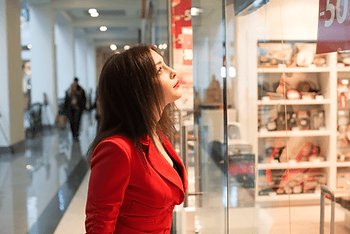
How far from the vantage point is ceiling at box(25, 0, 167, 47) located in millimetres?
12125

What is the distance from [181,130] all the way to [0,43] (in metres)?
6.94

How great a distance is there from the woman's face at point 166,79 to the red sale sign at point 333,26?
494 millimetres

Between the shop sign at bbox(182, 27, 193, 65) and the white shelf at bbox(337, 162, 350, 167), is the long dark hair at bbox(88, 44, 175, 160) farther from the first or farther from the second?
the shop sign at bbox(182, 27, 193, 65)

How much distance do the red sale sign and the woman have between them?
501 mm

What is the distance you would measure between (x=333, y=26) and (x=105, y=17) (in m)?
15.9

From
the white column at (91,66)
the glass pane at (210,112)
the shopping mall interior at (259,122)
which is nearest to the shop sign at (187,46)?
the shopping mall interior at (259,122)

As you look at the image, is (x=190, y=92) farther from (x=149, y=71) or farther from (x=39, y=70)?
(x=39, y=70)

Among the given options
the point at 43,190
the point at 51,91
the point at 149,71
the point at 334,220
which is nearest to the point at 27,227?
the point at 43,190

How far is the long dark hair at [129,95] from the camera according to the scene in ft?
3.38

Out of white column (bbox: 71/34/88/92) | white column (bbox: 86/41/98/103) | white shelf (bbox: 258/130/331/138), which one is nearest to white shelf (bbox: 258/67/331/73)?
white shelf (bbox: 258/130/331/138)

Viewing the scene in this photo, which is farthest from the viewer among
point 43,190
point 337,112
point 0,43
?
point 0,43

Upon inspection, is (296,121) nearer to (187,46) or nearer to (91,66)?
(187,46)

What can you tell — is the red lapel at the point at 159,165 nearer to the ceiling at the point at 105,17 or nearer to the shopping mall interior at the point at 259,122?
the shopping mall interior at the point at 259,122

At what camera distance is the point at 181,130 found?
2.57 m
